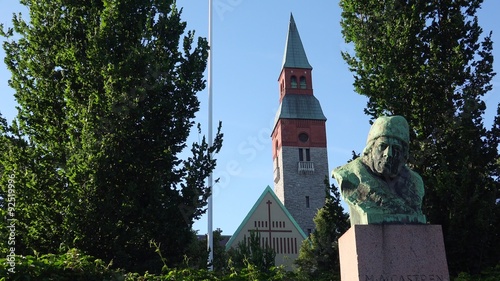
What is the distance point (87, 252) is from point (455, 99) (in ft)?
30.8

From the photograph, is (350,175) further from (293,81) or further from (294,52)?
(294,52)

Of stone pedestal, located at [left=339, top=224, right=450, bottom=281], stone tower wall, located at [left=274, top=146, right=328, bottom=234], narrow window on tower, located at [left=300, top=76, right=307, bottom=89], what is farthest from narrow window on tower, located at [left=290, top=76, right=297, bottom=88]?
stone pedestal, located at [left=339, top=224, right=450, bottom=281]

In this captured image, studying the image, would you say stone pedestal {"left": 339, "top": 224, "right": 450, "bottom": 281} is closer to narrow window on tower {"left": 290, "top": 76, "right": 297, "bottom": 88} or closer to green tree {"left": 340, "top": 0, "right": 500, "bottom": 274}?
green tree {"left": 340, "top": 0, "right": 500, "bottom": 274}

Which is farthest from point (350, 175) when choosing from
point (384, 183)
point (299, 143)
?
point (299, 143)

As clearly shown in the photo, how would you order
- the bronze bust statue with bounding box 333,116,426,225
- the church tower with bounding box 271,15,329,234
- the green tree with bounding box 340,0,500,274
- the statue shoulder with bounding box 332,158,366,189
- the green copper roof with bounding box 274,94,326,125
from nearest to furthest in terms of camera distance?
1. the bronze bust statue with bounding box 333,116,426,225
2. the statue shoulder with bounding box 332,158,366,189
3. the green tree with bounding box 340,0,500,274
4. the church tower with bounding box 271,15,329,234
5. the green copper roof with bounding box 274,94,326,125

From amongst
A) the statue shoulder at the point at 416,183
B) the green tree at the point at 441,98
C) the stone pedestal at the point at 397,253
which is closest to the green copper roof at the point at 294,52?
the green tree at the point at 441,98

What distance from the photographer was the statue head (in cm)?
652

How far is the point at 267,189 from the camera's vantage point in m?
40.4

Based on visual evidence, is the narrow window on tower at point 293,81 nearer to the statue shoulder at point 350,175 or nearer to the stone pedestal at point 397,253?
the statue shoulder at point 350,175

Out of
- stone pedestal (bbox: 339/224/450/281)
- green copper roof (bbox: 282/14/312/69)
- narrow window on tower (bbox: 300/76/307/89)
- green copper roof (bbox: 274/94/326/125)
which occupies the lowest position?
stone pedestal (bbox: 339/224/450/281)

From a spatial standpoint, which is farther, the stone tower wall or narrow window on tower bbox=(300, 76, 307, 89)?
narrow window on tower bbox=(300, 76, 307, 89)

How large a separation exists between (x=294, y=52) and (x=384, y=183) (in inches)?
1933

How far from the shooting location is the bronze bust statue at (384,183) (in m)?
6.46

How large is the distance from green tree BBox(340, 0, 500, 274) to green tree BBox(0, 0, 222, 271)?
4666mm
